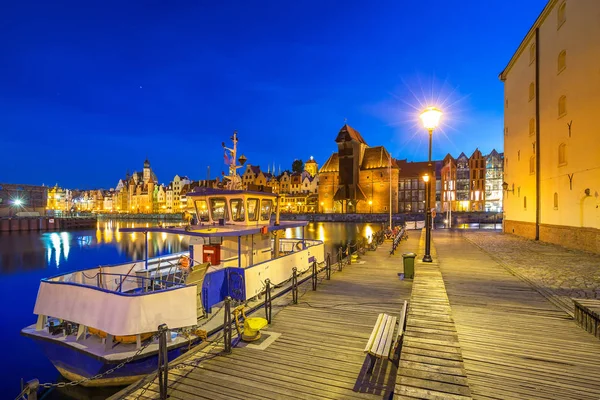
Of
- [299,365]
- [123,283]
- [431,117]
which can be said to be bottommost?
[299,365]

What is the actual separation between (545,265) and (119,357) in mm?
16247

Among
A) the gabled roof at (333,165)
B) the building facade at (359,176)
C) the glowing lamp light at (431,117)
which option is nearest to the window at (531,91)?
the glowing lamp light at (431,117)

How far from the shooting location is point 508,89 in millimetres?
31891

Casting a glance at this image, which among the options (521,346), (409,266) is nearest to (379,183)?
(409,266)

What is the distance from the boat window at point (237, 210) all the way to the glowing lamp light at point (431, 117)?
24.0ft

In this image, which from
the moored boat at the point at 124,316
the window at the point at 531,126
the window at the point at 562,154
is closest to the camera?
the moored boat at the point at 124,316

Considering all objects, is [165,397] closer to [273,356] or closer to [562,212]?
[273,356]

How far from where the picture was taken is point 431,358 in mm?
4688

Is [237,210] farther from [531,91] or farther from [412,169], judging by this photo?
[412,169]

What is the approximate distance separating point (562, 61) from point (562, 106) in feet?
9.94

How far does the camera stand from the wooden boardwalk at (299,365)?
201 inches

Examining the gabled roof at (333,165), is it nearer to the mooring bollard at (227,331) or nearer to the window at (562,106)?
the window at (562,106)

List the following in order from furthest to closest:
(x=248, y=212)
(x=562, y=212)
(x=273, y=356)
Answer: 1. (x=562, y=212)
2. (x=248, y=212)
3. (x=273, y=356)

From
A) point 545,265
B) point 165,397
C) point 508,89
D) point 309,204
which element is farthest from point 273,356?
point 309,204
